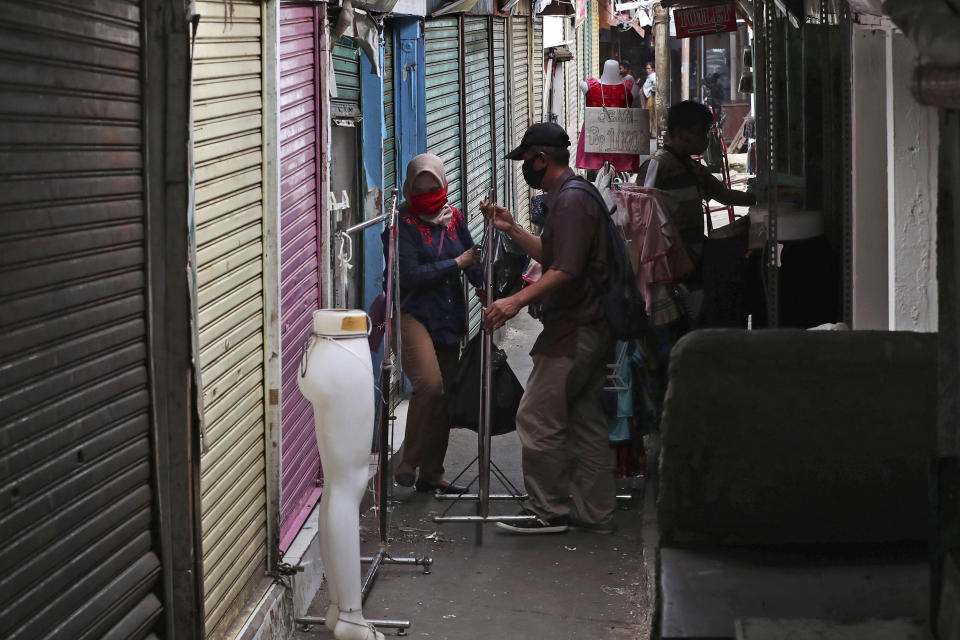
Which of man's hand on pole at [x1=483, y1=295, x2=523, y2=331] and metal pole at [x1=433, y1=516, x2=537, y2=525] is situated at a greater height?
man's hand on pole at [x1=483, y1=295, x2=523, y2=331]

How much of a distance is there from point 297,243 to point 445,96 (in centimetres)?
494

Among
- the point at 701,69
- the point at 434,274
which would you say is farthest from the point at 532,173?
the point at 701,69

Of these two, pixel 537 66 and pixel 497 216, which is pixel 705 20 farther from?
pixel 537 66

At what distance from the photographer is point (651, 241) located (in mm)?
7223

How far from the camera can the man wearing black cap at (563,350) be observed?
6.47 metres

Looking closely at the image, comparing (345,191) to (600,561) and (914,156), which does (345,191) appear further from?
(914,156)

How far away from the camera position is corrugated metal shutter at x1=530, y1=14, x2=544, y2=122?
708 inches

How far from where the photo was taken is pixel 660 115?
30.7m

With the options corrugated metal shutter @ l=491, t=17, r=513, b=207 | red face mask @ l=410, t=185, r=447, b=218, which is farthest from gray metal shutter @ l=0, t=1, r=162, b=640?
corrugated metal shutter @ l=491, t=17, r=513, b=207

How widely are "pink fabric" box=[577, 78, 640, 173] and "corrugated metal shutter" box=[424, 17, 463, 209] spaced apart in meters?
1.61

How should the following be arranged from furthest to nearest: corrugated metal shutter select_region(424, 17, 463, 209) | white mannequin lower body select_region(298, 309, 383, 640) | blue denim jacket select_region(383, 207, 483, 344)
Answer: corrugated metal shutter select_region(424, 17, 463, 209), blue denim jacket select_region(383, 207, 483, 344), white mannequin lower body select_region(298, 309, 383, 640)

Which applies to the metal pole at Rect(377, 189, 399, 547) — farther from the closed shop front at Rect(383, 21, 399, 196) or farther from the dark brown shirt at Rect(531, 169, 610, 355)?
the closed shop front at Rect(383, 21, 399, 196)

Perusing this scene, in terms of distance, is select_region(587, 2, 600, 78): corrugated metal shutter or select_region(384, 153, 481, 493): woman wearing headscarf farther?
select_region(587, 2, 600, 78): corrugated metal shutter

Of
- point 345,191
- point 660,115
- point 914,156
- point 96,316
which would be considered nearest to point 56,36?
point 96,316
